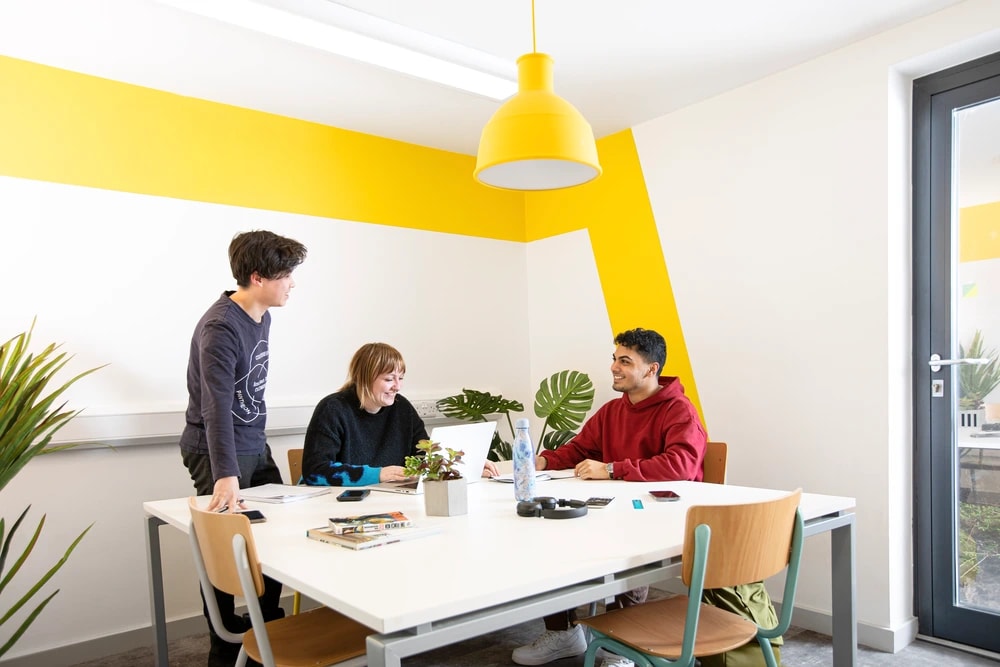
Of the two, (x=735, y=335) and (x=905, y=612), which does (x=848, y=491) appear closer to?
(x=905, y=612)

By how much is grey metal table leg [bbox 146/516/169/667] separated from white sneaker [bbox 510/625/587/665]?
1.35 m

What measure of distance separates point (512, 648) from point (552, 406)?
139 centimetres

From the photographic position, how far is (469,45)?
3.17 m

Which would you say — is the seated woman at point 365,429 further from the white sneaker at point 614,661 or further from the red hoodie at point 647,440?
the white sneaker at point 614,661

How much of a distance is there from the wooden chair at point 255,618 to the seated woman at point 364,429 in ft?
2.46

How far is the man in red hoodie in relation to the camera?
278 cm

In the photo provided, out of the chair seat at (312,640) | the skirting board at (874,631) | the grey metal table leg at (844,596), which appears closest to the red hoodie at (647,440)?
the grey metal table leg at (844,596)

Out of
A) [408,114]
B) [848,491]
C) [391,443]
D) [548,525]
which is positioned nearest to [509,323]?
[408,114]

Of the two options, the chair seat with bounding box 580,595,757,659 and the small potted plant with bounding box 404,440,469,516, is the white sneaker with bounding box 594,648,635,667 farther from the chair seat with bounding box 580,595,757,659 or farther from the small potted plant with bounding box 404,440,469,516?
the small potted plant with bounding box 404,440,469,516

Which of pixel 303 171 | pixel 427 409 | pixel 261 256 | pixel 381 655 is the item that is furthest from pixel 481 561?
pixel 303 171

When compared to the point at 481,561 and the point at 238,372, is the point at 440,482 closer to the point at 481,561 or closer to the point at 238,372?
the point at 481,561

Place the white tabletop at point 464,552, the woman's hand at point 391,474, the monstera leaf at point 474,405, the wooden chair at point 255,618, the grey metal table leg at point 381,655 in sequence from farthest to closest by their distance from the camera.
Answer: the monstera leaf at point 474,405 < the woman's hand at point 391,474 < the wooden chair at point 255,618 < the white tabletop at point 464,552 < the grey metal table leg at point 381,655

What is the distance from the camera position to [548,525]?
199 cm

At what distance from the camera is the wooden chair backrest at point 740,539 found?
1.73 meters
